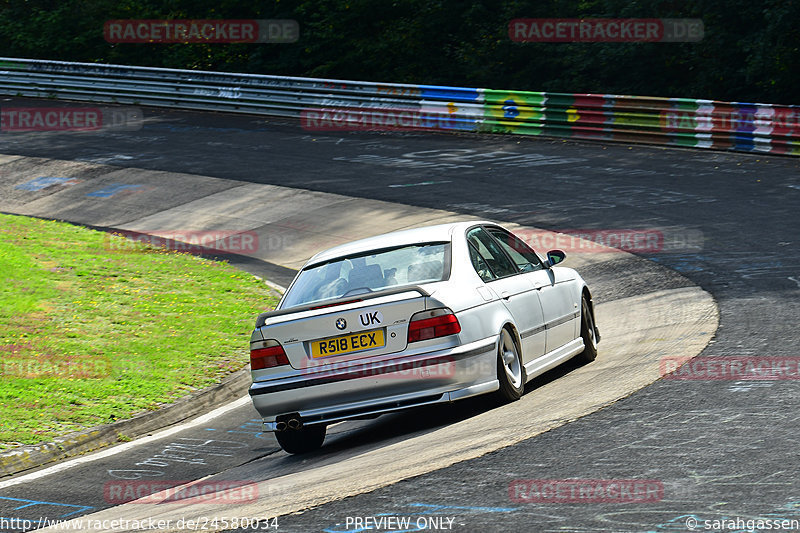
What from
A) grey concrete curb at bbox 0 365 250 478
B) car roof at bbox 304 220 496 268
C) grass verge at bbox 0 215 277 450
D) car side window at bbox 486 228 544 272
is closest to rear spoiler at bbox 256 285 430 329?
car roof at bbox 304 220 496 268

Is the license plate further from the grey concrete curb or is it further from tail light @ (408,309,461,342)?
the grey concrete curb

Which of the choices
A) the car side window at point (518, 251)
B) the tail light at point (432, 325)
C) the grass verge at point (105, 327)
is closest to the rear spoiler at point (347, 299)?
the tail light at point (432, 325)

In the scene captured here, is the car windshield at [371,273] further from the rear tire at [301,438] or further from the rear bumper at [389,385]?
the rear tire at [301,438]

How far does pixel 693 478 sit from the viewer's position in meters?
5.51

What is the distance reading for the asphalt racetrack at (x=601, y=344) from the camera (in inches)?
213

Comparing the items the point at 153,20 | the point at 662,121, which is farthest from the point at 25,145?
the point at 662,121

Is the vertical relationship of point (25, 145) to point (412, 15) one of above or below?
below

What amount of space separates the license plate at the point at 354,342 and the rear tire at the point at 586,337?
271cm

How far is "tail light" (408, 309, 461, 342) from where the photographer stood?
7.52 meters

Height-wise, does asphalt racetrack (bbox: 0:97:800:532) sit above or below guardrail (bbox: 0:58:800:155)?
below

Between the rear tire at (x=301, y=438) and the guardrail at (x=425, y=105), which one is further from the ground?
the guardrail at (x=425, y=105)

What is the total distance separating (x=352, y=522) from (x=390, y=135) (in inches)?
894

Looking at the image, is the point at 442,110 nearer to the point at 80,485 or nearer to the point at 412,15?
the point at 412,15

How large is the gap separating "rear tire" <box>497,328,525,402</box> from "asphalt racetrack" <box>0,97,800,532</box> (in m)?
0.33
